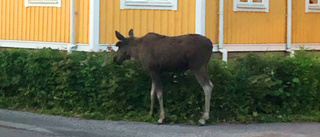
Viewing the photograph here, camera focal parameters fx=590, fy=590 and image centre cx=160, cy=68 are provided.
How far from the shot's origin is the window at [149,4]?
1341cm

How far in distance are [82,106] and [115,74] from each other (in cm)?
98

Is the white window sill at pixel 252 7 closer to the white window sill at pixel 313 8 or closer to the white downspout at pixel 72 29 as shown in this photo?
the white window sill at pixel 313 8

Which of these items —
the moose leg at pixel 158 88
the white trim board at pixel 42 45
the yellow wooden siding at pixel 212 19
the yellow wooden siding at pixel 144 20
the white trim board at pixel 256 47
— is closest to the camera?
the moose leg at pixel 158 88

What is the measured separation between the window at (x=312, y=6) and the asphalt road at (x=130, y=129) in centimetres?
593

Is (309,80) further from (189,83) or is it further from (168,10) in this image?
(168,10)

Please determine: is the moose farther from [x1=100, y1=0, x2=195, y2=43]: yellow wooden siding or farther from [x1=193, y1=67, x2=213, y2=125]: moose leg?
[x1=100, y1=0, x2=195, y2=43]: yellow wooden siding

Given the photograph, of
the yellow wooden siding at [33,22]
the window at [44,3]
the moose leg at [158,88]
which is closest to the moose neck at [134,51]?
the moose leg at [158,88]

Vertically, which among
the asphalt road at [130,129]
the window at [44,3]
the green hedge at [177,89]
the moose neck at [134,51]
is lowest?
the asphalt road at [130,129]

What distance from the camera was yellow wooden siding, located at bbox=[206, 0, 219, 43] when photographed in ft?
45.8

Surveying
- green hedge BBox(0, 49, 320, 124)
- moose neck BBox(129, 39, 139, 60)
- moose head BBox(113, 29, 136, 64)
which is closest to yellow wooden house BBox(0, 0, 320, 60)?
green hedge BBox(0, 49, 320, 124)

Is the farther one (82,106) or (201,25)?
(201,25)

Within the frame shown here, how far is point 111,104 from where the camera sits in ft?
35.9

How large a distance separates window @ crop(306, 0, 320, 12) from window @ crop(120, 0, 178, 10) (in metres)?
4.16

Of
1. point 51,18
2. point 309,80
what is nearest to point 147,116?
point 309,80
